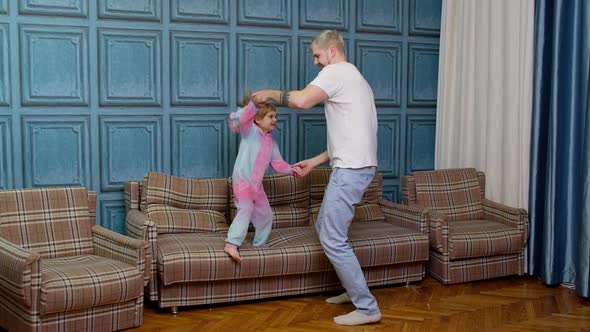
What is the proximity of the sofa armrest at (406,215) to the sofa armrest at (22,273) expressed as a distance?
2465mm

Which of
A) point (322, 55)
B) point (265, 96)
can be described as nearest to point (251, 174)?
point (265, 96)

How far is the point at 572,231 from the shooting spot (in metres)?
4.52

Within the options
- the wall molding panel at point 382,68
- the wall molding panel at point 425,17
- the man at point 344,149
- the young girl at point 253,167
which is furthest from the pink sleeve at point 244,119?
the wall molding panel at point 425,17

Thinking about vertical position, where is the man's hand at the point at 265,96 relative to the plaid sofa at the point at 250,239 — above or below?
above

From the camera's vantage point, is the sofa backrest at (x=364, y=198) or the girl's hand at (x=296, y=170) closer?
the girl's hand at (x=296, y=170)

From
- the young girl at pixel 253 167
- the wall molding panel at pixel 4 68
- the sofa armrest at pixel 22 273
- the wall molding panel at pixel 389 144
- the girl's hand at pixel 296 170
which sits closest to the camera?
the sofa armrest at pixel 22 273

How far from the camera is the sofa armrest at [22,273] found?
3201 millimetres

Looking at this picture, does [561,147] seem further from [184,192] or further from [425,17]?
[184,192]

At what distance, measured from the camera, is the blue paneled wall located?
432 cm

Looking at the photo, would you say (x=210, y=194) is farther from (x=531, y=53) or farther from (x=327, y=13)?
(x=531, y=53)

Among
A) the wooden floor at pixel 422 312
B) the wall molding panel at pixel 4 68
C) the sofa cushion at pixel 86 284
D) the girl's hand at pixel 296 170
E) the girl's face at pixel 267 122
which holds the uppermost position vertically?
the wall molding panel at pixel 4 68

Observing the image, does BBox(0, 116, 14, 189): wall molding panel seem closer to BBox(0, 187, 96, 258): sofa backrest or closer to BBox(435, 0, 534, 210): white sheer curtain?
BBox(0, 187, 96, 258): sofa backrest

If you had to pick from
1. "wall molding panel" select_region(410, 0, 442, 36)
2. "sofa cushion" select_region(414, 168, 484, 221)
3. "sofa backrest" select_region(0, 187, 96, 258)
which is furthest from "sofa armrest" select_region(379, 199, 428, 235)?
"sofa backrest" select_region(0, 187, 96, 258)

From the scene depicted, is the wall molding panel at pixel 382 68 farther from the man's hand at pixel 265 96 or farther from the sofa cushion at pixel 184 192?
the man's hand at pixel 265 96
